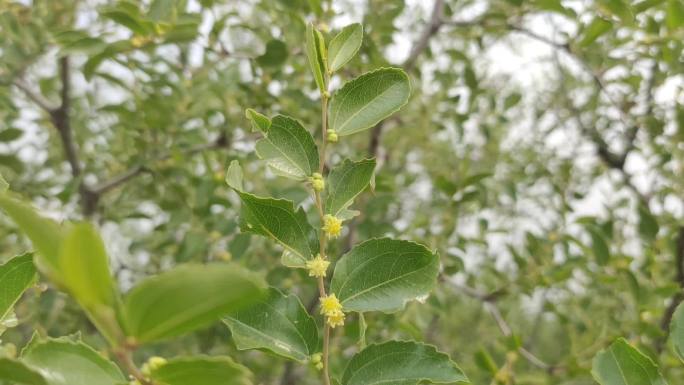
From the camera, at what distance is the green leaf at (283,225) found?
0.66 metres

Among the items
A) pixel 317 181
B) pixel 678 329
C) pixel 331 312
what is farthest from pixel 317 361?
pixel 678 329

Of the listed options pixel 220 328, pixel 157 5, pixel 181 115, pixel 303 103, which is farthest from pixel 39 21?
pixel 220 328

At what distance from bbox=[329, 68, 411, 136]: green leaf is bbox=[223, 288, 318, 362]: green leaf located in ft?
0.71

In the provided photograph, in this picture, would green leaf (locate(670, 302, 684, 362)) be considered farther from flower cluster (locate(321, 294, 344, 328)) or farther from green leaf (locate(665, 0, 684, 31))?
green leaf (locate(665, 0, 684, 31))

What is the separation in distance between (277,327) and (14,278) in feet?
0.88

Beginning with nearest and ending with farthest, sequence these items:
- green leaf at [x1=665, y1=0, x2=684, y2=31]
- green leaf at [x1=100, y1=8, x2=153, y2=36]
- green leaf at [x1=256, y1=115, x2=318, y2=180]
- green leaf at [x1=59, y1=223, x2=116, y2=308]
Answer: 1. green leaf at [x1=59, y1=223, x2=116, y2=308]
2. green leaf at [x1=256, y1=115, x2=318, y2=180]
3. green leaf at [x1=100, y1=8, x2=153, y2=36]
4. green leaf at [x1=665, y1=0, x2=684, y2=31]

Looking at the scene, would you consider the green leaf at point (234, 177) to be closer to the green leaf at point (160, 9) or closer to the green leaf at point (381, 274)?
the green leaf at point (381, 274)

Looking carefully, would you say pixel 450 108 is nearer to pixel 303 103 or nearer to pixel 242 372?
pixel 303 103

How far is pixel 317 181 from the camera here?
0.70 meters

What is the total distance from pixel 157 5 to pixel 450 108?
1249 millimetres

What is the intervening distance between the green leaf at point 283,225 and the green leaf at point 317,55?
0.47 feet

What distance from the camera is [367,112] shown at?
731mm

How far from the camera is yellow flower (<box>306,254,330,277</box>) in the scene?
0.68 metres

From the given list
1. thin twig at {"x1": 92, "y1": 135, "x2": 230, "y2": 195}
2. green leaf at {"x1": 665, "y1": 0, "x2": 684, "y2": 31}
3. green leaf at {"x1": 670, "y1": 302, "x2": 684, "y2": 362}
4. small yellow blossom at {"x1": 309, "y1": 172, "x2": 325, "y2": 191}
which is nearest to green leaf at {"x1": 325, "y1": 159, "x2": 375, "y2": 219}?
small yellow blossom at {"x1": 309, "y1": 172, "x2": 325, "y2": 191}
